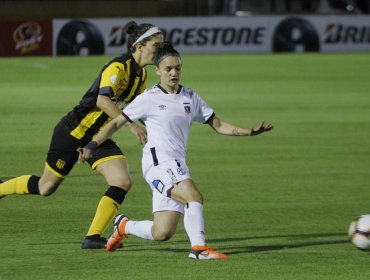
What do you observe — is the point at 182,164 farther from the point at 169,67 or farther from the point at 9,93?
the point at 9,93

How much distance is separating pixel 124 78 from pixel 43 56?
107 feet

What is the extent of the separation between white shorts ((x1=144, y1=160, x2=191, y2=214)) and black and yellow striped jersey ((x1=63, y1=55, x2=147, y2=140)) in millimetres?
1136

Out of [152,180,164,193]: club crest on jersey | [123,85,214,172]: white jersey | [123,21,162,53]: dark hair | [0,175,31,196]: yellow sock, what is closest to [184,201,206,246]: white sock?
[152,180,164,193]: club crest on jersey

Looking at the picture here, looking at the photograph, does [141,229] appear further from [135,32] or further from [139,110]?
[135,32]

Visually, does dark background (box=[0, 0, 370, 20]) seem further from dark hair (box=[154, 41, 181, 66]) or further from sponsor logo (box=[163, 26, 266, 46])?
dark hair (box=[154, 41, 181, 66])

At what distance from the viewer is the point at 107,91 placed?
1049 centimetres

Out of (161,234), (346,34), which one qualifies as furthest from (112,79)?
(346,34)

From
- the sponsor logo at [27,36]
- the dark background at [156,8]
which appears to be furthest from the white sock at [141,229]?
the dark background at [156,8]

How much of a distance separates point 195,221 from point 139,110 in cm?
105

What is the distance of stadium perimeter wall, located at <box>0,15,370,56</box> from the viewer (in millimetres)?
42500

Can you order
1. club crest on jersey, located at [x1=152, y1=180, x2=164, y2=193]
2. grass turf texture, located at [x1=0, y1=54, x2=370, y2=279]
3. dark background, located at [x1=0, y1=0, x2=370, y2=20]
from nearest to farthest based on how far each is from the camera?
grass turf texture, located at [x1=0, y1=54, x2=370, y2=279] < club crest on jersey, located at [x1=152, y1=180, x2=164, y2=193] < dark background, located at [x1=0, y1=0, x2=370, y2=20]

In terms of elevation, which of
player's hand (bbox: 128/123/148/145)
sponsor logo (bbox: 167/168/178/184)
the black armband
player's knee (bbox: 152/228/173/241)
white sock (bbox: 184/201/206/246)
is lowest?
player's knee (bbox: 152/228/173/241)

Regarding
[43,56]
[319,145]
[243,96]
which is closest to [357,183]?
[319,145]

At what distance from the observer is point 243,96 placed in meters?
28.8
